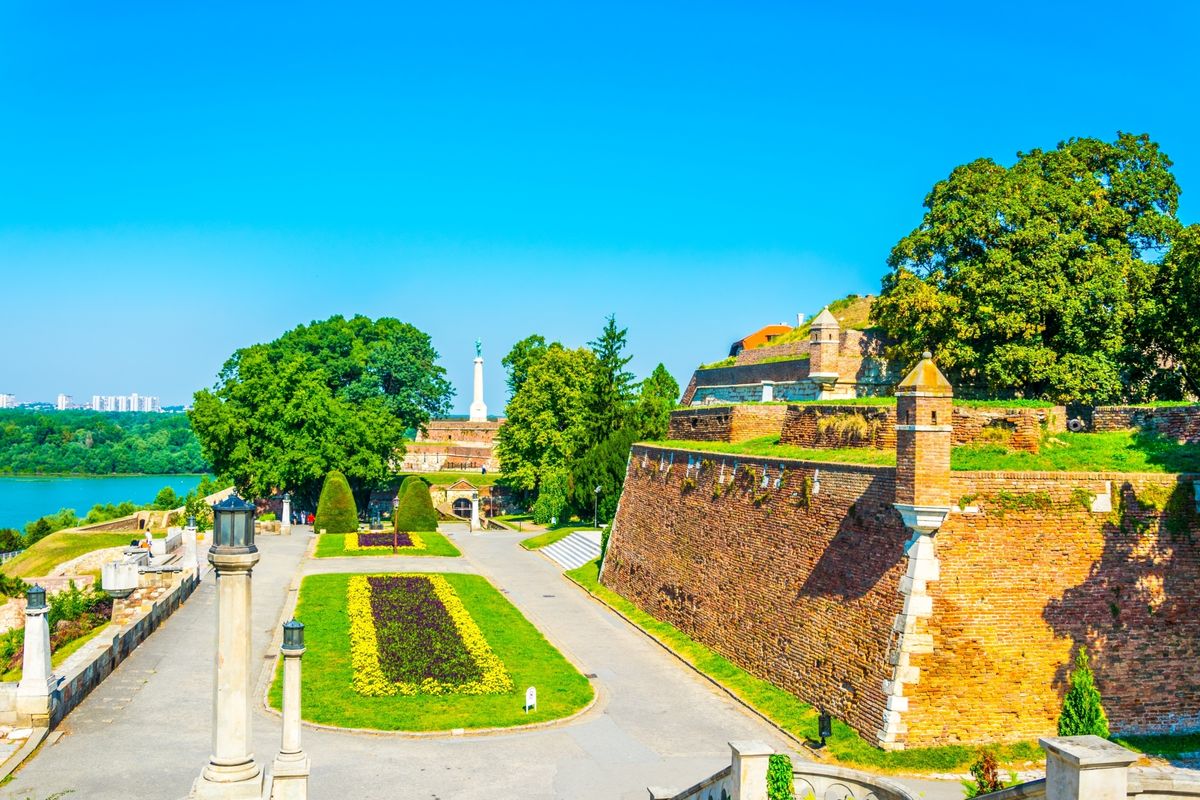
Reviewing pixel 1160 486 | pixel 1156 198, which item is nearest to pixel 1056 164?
pixel 1156 198

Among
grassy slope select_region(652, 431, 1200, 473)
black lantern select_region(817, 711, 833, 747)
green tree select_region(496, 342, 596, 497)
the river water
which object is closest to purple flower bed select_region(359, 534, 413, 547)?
green tree select_region(496, 342, 596, 497)

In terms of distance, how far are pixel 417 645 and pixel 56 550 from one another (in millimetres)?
24470

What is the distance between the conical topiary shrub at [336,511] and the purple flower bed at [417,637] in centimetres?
1526

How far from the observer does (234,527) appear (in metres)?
10.6

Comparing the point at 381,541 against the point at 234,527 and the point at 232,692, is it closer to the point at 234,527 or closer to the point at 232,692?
the point at 232,692

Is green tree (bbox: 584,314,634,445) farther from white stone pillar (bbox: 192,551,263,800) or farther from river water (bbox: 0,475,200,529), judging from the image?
river water (bbox: 0,475,200,529)

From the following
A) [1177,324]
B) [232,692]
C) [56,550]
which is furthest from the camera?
[56,550]

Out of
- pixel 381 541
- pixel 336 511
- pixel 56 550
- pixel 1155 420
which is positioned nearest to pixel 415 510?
pixel 336 511

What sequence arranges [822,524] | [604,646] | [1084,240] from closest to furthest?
[822,524] < [604,646] < [1084,240]

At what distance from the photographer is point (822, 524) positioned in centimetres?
1964

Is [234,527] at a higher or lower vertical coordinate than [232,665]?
higher

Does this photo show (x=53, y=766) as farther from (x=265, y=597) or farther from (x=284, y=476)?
(x=284, y=476)

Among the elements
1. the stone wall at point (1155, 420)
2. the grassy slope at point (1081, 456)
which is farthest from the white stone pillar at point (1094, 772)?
the stone wall at point (1155, 420)

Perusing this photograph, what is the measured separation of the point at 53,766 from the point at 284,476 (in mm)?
36797
